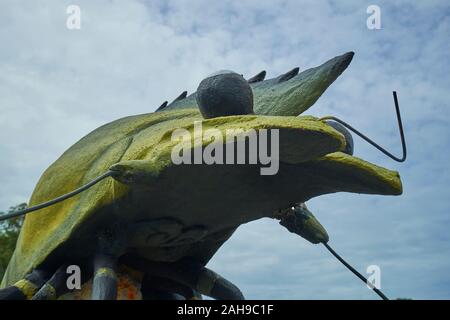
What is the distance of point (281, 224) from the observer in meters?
5.22

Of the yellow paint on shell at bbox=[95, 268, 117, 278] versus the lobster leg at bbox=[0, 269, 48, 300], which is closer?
the yellow paint on shell at bbox=[95, 268, 117, 278]

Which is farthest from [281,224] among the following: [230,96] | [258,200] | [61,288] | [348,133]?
[61,288]

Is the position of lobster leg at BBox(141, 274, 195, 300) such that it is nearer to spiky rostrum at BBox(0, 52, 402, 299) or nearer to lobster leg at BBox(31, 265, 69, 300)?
spiky rostrum at BBox(0, 52, 402, 299)

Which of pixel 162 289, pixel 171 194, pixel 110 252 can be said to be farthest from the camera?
pixel 162 289

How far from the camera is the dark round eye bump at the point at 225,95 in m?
4.54

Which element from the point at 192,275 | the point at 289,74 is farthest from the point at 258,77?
the point at 192,275

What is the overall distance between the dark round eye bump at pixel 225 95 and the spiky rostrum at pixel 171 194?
32cm

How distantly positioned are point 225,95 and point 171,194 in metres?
0.79

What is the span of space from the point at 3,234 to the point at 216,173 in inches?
375

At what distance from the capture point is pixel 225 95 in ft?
14.9

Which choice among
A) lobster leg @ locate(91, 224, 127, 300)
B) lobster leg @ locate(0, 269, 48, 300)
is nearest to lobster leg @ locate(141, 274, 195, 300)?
lobster leg @ locate(91, 224, 127, 300)

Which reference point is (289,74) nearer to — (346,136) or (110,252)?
(346,136)

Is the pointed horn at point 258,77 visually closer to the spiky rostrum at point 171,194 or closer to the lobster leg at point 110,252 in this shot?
the spiky rostrum at point 171,194

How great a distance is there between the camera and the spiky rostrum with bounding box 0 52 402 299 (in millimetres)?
4148
